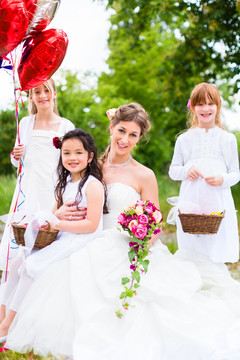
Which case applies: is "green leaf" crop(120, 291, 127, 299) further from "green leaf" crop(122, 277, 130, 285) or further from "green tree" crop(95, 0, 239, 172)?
"green tree" crop(95, 0, 239, 172)

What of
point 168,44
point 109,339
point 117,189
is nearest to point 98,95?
point 168,44

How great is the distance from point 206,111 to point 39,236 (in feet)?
6.57

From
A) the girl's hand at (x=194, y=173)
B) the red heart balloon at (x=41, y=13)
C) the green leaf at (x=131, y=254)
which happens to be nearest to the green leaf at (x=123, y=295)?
the green leaf at (x=131, y=254)

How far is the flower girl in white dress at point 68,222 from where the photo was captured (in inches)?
136

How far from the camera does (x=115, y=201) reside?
402 cm

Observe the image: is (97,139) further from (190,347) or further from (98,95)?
(190,347)

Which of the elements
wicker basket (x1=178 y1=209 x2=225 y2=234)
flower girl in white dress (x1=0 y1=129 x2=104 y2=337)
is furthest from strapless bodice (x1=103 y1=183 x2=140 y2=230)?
wicker basket (x1=178 y1=209 x2=225 y2=234)

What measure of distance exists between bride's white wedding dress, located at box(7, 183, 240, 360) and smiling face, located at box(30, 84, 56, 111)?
1.84 meters

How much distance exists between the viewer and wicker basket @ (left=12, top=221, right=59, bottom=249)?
11.3ft

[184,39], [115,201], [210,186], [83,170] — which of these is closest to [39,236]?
[83,170]

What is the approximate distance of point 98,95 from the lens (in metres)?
17.4

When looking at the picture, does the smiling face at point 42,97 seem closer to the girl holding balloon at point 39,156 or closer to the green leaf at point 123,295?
the girl holding balloon at point 39,156

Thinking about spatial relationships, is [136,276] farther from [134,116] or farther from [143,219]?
[134,116]

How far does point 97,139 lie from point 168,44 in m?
8.48
